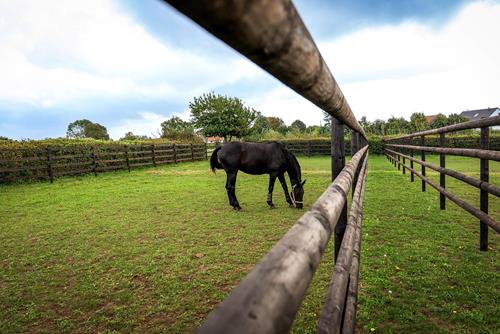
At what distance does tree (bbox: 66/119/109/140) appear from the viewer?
2813 inches

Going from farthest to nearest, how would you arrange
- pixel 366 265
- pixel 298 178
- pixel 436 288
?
1. pixel 298 178
2. pixel 366 265
3. pixel 436 288

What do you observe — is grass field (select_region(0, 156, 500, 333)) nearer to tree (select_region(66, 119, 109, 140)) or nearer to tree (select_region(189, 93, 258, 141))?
tree (select_region(189, 93, 258, 141))

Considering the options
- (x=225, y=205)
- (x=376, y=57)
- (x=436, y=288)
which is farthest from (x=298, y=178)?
(x=376, y=57)

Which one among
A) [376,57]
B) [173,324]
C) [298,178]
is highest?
[376,57]

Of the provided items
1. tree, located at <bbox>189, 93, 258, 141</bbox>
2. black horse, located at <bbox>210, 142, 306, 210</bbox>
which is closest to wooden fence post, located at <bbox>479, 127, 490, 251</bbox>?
black horse, located at <bbox>210, 142, 306, 210</bbox>

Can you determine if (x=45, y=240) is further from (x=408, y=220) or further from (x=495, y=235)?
(x=495, y=235)

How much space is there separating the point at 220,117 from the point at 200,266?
35320mm

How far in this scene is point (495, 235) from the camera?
3521 millimetres

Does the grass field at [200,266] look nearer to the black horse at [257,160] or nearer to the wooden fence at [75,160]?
the black horse at [257,160]

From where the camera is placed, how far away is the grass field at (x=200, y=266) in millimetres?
2221

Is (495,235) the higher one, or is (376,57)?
(376,57)

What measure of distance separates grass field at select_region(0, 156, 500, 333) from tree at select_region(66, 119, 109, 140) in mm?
70988

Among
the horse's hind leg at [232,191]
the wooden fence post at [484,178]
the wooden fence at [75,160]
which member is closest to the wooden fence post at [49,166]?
the wooden fence at [75,160]

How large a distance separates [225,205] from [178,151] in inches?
569
